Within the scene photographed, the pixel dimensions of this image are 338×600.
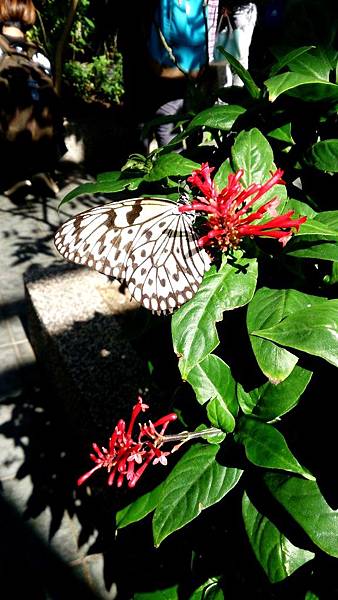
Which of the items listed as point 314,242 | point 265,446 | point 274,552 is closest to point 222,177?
point 314,242

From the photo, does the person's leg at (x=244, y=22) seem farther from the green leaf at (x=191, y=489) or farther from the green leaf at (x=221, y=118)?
the green leaf at (x=191, y=489)

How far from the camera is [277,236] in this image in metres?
1.11

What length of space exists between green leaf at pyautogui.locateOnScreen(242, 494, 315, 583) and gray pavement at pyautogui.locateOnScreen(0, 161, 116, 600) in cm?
157

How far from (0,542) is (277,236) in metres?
2.28

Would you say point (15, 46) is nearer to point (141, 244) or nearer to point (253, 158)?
point (141, 244)

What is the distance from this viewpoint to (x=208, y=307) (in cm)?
117

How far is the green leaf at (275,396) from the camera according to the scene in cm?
114

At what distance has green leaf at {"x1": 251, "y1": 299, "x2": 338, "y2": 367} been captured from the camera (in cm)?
96

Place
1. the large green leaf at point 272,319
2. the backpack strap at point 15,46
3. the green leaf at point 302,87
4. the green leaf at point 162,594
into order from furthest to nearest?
the backpack strap at point 15,46, the green leaf at point 162,594, the green leaf at point 302,87, the large green leaf at point 272,319

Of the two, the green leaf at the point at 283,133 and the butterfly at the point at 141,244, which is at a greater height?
the green leaf at the point at 283,133

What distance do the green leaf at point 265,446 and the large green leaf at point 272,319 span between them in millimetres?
160

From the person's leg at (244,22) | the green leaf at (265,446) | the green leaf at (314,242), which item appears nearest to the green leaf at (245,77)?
the green leaf at (314,242)

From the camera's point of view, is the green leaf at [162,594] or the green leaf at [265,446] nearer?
the green leaf at [265,446]

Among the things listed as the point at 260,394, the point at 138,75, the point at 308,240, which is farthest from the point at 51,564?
the point at 138,75
